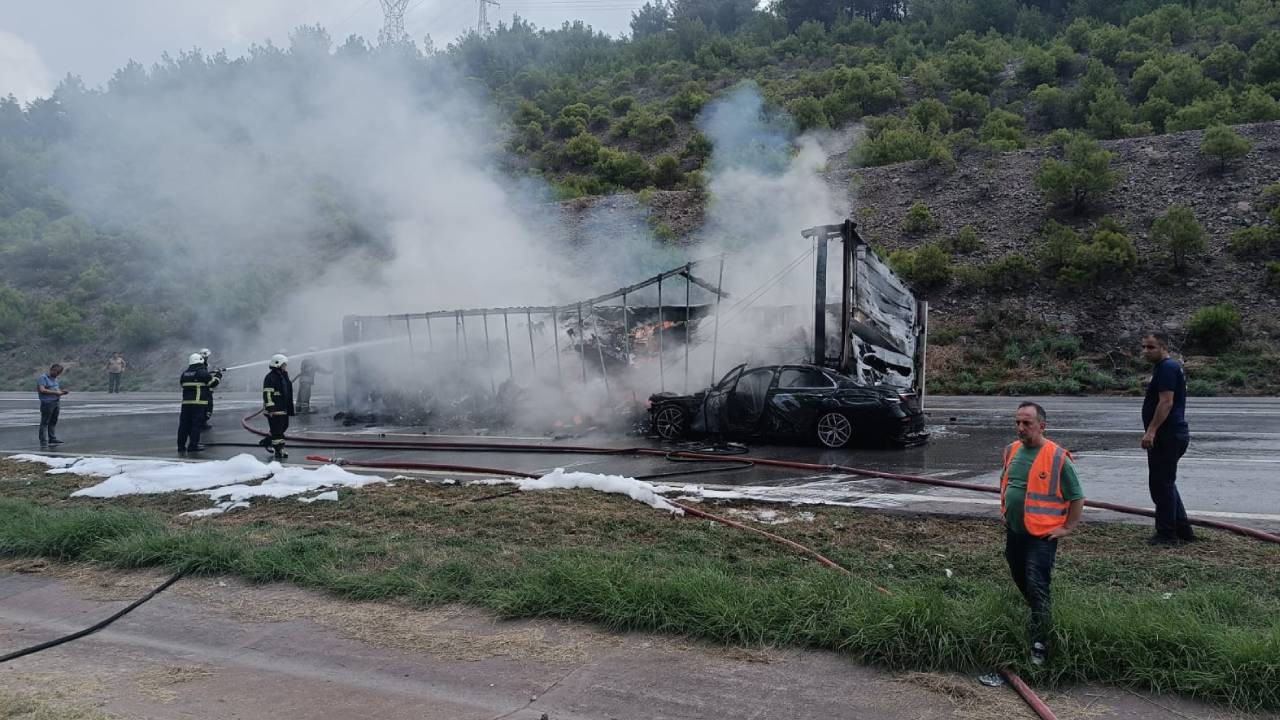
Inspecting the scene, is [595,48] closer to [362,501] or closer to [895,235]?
[895,235]

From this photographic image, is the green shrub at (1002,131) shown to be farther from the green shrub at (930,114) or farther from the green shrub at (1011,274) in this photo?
the green shrub at (1011,274)

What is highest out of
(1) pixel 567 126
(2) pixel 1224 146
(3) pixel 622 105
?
(3) pixel 622 105

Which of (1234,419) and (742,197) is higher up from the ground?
(742,197)

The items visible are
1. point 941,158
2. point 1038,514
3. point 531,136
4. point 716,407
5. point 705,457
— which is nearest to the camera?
point 1038,514

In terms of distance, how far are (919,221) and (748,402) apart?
21.3m

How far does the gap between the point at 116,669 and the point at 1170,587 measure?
612 cm

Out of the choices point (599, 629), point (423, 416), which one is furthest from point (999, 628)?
point (423, 416)

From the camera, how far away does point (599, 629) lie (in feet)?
16.0

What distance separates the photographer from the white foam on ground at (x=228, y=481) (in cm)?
902

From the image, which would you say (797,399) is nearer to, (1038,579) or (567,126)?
(1038,579)

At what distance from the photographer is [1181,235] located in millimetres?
24750

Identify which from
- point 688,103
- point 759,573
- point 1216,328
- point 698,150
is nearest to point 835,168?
point 698,150

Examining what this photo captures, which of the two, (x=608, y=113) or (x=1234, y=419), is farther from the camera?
(x=608, y=113)

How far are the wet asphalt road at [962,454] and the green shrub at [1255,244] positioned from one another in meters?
9.16
